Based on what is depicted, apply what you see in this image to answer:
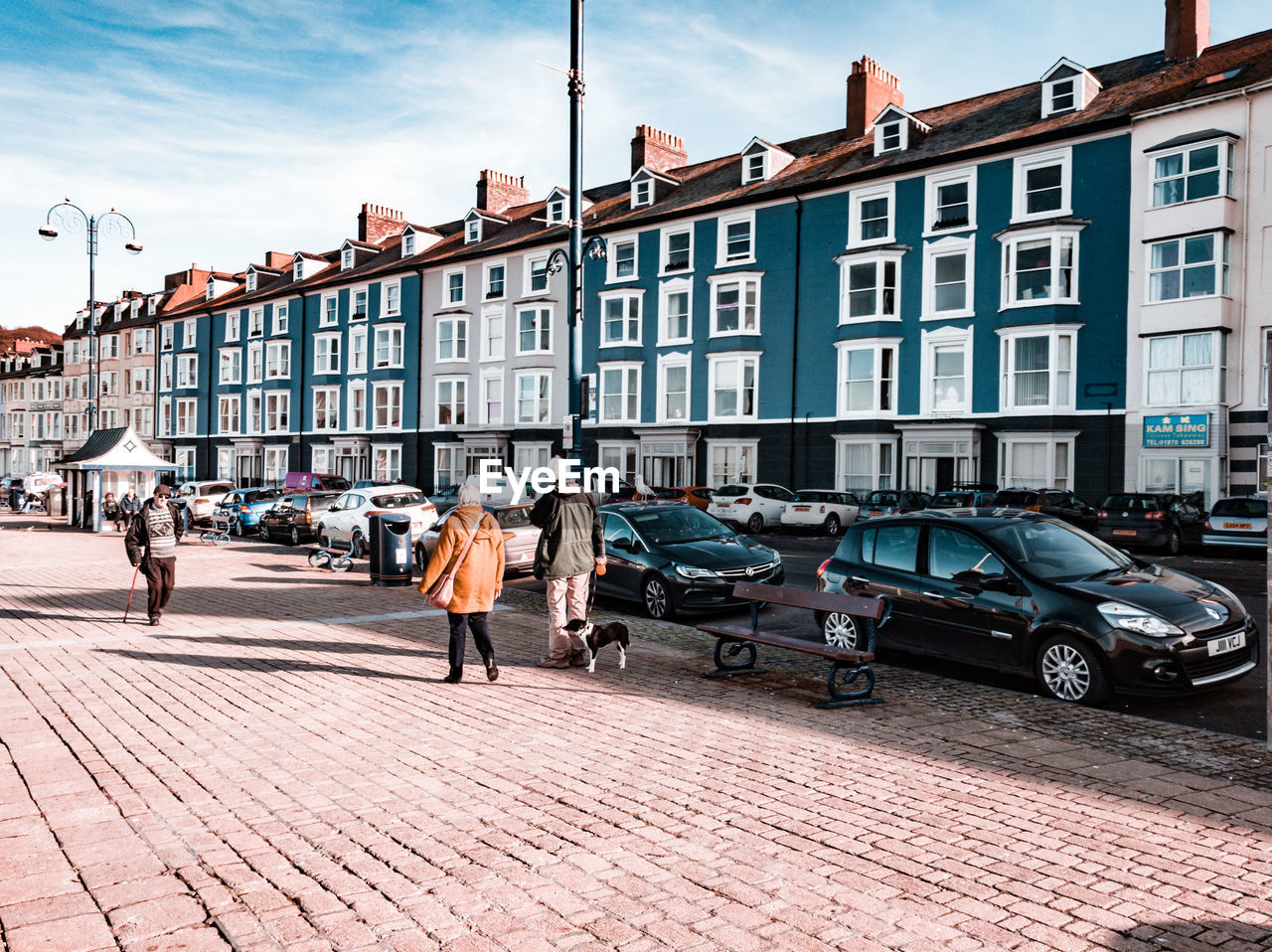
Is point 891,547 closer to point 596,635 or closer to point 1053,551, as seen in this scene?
point 1053,551

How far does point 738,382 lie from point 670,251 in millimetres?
6621

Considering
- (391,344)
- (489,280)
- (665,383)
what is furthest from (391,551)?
(391,344)

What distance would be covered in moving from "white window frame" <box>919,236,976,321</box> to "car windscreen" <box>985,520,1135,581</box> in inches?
949

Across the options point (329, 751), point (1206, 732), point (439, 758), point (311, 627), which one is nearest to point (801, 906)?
point (439, 758)

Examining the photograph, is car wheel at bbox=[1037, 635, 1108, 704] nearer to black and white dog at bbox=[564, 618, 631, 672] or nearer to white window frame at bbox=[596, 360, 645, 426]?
black and white dog at bbox=[564, 618, 631, 672]

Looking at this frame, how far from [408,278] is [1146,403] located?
35738mm

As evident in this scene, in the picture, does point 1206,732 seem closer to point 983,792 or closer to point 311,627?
point 983,792

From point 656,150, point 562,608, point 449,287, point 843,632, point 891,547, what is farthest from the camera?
point 449,287

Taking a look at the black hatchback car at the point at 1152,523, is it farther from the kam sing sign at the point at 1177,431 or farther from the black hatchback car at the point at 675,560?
the black hatchback car at the point at 675,560

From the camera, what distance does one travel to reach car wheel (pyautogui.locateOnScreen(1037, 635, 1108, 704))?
25.6ft

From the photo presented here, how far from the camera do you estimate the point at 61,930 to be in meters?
3.86

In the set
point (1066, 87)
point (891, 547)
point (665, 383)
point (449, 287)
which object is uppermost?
point (1066, 87)

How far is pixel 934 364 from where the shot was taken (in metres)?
32.6

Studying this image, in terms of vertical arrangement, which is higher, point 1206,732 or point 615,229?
point 615,229
